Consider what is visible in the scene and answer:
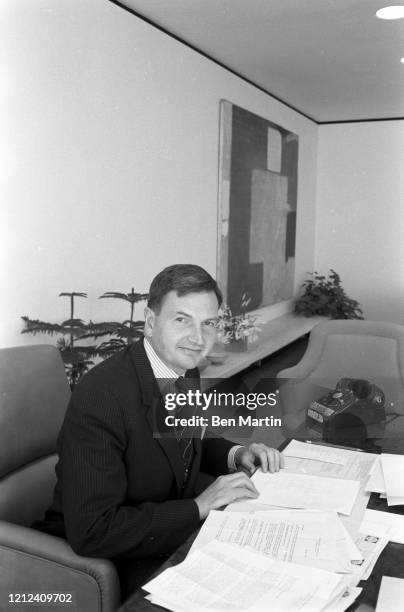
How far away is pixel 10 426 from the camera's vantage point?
4.66 ft

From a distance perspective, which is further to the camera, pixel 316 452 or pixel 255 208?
pixel 255 208

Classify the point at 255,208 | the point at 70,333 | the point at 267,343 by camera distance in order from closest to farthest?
the point at 70,333, the point at 267,343, the point at 255,208

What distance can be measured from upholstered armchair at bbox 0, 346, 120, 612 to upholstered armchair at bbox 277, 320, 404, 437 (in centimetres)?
127

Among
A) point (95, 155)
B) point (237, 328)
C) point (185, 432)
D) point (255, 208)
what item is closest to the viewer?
point (185, 432)

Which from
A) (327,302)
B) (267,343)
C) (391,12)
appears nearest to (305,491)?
(391,12)

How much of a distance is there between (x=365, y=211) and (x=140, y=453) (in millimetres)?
4882

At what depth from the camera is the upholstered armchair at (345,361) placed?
2.65 metres

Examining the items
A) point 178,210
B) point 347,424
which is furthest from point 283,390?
point 178,210

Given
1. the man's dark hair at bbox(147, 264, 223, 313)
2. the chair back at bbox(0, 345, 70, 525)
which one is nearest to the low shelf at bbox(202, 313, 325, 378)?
the chair back at bbox(0, 345, 70, 525)

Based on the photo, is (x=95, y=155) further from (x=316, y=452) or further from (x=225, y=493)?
(x=225, y=493)

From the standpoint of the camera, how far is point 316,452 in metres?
1.44

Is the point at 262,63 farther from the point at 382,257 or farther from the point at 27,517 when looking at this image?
the point at 27,517

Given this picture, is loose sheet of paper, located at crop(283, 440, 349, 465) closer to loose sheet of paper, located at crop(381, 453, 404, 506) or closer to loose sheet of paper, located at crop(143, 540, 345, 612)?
loose sheet of paper, located at crop(381, 453, 404, 506)

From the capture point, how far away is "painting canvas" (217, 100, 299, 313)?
406cm
